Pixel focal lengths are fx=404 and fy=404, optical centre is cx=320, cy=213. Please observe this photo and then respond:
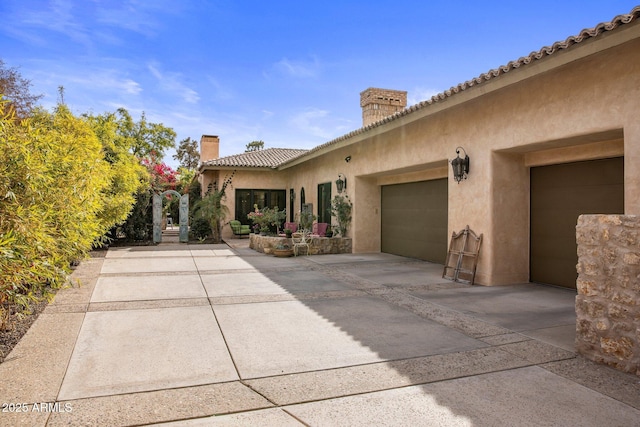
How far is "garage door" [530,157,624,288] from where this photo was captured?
259 inches

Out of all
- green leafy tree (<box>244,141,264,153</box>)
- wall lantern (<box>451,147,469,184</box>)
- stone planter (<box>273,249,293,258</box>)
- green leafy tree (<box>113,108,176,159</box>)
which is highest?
green leafy tree (<box>244,141,264,153</box>)

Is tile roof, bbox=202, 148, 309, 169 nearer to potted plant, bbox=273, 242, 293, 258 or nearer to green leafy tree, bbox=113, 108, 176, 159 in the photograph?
potted plant, bbox=273, 242, 293, 258

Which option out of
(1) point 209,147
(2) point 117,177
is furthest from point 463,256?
(1) point 209,147

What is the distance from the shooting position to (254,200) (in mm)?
20109

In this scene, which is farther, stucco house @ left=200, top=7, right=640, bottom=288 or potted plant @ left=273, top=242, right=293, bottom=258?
potted plant @ left=273, top=242, right=293, bottom=258

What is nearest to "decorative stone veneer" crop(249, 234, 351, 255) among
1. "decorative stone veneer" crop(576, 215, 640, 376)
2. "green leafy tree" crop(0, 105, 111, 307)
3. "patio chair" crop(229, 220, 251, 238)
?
"patio chair" crop(229, 220, 251, 238)

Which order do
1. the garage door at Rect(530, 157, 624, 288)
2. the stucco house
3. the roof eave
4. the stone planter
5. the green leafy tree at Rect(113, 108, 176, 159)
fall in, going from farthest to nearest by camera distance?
the green leafy tree at Rect(113, 108, 176, 159)
the stone planter
the garage door at Rect(530, 157, 624, 288)
the stucco house
the roof eave

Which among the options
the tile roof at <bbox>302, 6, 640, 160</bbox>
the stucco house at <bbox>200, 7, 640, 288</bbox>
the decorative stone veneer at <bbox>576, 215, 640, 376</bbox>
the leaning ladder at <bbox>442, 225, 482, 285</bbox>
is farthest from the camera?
the leaning ladder at <bbox>442, 225, 482, 285</bbox>

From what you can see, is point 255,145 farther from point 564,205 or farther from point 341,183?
point 564,205

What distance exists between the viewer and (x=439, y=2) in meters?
10.0

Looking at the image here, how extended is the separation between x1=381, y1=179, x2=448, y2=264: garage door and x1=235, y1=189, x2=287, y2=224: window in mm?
7728

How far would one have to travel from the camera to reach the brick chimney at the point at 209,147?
2377 cm

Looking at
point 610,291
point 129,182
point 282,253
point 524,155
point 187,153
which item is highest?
point 187,153

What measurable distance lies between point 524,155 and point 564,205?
1.26 meters
